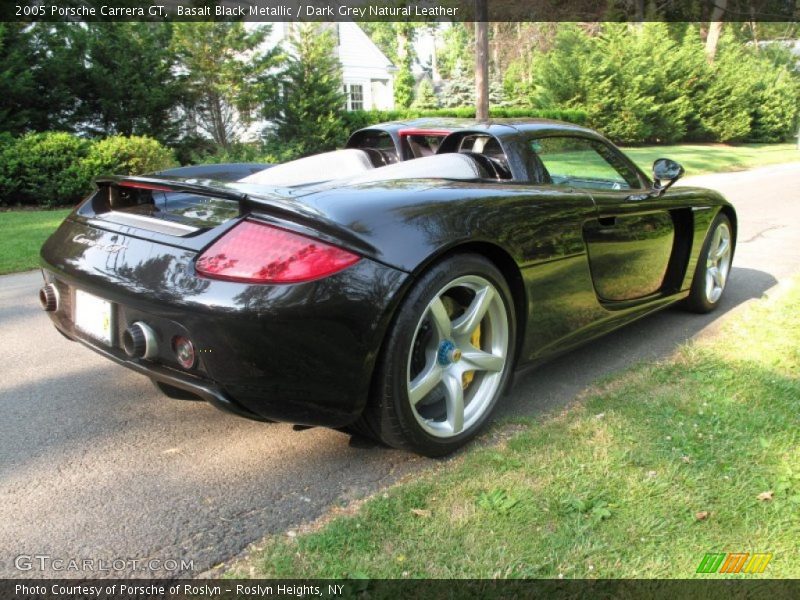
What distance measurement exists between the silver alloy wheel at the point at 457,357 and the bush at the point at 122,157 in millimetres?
9364

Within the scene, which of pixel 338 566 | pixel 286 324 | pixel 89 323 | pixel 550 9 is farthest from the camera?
pixel 550 9

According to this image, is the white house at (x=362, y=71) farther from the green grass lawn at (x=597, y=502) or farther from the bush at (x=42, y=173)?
the green grass lawn at (x=597, y=502)

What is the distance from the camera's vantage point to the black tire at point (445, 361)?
2.32 m

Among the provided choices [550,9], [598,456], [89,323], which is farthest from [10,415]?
[550,9]

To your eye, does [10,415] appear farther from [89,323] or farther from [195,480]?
[195,480]

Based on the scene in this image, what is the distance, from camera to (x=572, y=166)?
364 cm

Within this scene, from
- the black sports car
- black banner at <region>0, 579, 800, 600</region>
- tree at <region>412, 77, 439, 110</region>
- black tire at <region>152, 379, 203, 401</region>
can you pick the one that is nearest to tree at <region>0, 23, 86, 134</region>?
the black sports car

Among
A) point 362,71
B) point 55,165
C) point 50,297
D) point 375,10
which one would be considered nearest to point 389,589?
point 50,297

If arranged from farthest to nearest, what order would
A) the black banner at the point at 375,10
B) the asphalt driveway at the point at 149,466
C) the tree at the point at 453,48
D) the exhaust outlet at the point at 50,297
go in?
the tree at the point at 453,48, the black banner at the point at 375,10, the exhaust outlet at the point at 50,297, the asphalt driveway at the point at 149,466

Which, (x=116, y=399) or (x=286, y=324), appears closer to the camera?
(x=286, y=324)

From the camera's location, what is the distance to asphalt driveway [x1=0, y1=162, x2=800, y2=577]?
2.06 m

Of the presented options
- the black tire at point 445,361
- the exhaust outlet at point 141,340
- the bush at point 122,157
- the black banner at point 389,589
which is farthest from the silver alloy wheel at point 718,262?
the bush at point 122,157

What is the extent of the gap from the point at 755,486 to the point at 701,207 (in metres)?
2.27

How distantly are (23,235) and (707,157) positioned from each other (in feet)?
64.0
